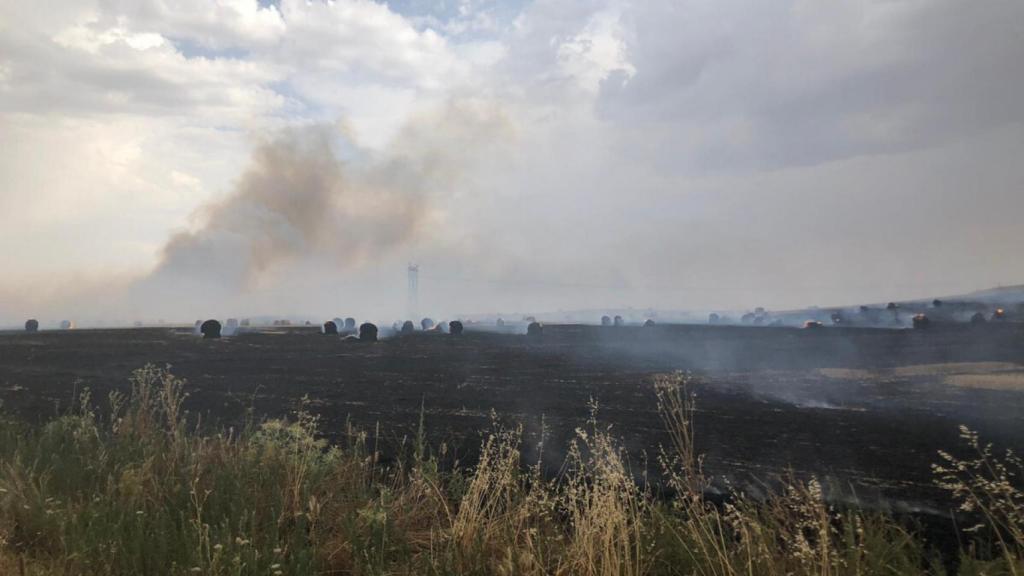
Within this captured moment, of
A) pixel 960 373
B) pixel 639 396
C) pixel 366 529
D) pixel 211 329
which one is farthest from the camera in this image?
pixel 211 329

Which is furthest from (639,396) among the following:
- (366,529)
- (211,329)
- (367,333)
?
(211,329)

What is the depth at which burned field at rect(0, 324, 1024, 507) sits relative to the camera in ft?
35.1

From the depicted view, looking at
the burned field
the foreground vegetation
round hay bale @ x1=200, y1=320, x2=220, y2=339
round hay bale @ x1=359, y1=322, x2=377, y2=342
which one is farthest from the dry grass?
round hay bale @ x1=200, y1=320, x2=220, y2=339

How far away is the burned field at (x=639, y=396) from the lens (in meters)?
10.7

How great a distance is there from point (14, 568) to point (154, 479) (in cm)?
173

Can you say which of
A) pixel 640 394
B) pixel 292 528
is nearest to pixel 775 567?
pixel 292 528

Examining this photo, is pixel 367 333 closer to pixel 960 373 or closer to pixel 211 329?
pixel 211 329

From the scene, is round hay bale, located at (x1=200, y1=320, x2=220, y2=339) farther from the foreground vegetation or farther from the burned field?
the foreground vegetation

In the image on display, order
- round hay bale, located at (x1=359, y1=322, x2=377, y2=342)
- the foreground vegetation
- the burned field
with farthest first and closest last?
round hay bale, located at (x1=359, y1=322, x2=377, y2=342) → the burned field → the foreground vegetation

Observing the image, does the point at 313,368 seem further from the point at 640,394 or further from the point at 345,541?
the point at 345,541

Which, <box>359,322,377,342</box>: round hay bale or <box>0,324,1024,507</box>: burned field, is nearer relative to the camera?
<box>0,324,1024,507</box>: burned field

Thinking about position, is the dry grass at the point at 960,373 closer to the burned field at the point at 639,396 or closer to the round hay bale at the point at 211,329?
the burned field at the point at 639,396

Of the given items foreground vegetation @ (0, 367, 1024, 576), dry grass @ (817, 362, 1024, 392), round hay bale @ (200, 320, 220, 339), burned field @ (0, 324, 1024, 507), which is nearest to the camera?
foreground vegetation @ (0, 367, 1024, 576)

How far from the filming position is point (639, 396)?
17.6 metres
